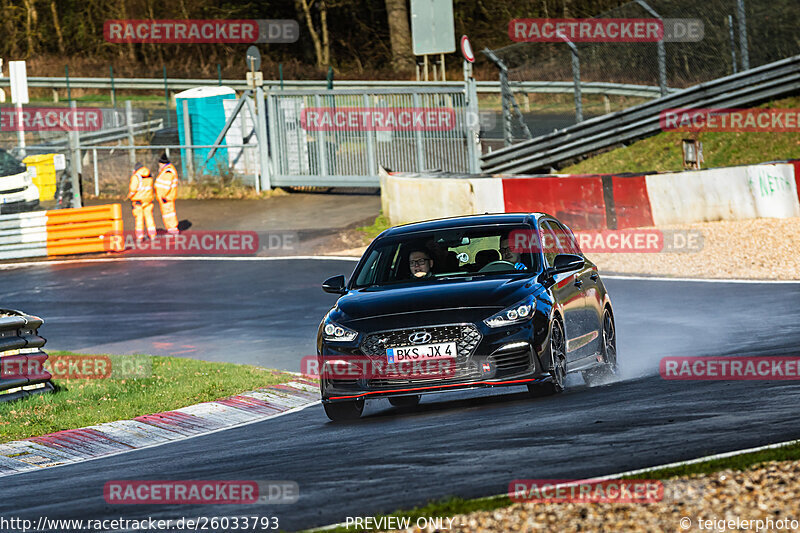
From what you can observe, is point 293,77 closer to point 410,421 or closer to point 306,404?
point 306,404

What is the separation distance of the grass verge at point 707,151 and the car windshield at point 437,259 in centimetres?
1668

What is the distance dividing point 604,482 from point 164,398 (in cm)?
731

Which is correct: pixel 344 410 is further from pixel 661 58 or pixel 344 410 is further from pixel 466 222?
pixel 661 58

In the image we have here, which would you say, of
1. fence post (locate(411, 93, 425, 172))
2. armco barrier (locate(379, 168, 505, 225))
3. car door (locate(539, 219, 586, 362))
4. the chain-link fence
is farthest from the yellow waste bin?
car door (locate(539, 219, 586, 362))

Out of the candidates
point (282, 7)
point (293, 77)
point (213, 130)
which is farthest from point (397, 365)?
point (282, 7)

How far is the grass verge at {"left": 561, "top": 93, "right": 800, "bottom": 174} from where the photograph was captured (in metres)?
26.2

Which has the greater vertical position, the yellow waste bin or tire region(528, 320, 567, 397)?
the yellow waste bin

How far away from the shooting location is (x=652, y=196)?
73.8 ft

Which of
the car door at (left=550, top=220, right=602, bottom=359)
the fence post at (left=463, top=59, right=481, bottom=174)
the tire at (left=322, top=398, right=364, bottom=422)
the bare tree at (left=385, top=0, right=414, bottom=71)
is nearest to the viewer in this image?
the tire at (left=322, top=398, right=364, bottom=422)

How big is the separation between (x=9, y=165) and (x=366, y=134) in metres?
8.38

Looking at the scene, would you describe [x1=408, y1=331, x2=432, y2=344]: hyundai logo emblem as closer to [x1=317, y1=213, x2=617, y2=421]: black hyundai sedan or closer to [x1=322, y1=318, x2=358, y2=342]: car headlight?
[x1=317, y1=213, x2=617, y2=421]: black hyundai sedan

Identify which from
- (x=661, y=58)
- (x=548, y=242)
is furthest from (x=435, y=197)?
(x=548, y=242)

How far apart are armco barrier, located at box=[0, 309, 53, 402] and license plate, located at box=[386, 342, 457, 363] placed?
190 inches

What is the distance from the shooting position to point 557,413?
29.6ft
